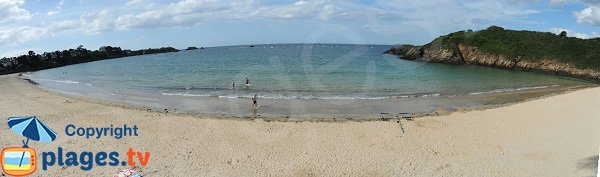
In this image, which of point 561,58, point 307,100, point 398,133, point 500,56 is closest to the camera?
point 398,133

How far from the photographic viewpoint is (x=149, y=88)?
36969 mm

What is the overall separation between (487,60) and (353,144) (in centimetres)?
5841

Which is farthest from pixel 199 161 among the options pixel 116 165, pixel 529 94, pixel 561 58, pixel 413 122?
pixel 561 58

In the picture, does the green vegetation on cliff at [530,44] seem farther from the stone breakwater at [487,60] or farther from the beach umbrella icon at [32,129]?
the beach umbrella icon at [32,129]

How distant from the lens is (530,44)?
66500 mm

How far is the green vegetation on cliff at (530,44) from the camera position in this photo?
5581 cm

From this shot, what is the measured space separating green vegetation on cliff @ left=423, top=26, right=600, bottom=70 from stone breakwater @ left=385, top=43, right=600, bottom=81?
715 millimetres

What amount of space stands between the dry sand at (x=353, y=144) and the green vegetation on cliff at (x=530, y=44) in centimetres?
3823

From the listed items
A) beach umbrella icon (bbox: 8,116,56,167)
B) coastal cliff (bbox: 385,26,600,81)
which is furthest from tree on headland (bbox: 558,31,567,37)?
beach umbrella icon (bbox: 8,116,56,167)

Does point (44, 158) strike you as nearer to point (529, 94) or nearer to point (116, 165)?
point (116, 165)

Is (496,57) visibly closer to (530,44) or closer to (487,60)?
(487,60)

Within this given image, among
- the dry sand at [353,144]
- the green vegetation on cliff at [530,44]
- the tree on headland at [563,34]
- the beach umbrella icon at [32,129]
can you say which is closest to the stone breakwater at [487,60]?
the green vegetation on cliff at [530,44]

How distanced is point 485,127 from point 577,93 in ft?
57.0

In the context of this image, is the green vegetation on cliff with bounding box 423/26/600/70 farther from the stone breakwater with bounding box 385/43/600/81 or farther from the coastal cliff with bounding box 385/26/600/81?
the stone breakwater with bounding box 385/43/600/81
